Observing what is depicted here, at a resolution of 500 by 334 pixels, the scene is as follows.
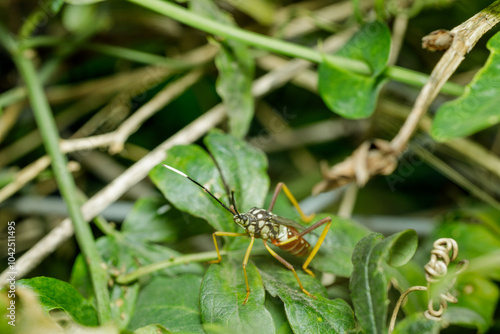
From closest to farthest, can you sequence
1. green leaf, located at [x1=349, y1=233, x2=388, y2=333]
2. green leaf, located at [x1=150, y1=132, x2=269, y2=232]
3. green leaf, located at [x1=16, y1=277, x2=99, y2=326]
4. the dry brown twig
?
green leaf, located at [x1=349, y1=233, x2=388, y2=333] < green leaf, located at [x1=16, y1=277, x2=99, y2=326] < the dry brown twig < green leaf, located at [x1=150, y1=132, x2=269, y2=232]

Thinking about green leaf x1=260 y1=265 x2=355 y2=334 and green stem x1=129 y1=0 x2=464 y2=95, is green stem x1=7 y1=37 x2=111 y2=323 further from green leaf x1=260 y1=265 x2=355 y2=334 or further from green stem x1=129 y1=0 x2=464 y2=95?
green stem x1=129 y1=0 x2=464 y2=95

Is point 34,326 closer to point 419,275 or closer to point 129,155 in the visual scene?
point 419,275

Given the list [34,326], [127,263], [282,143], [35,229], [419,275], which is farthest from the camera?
[282,143]

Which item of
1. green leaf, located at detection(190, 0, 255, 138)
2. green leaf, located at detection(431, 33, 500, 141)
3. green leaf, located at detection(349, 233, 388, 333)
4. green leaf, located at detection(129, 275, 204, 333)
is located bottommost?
green leaf, located at detection(349, 233, 388, 333)

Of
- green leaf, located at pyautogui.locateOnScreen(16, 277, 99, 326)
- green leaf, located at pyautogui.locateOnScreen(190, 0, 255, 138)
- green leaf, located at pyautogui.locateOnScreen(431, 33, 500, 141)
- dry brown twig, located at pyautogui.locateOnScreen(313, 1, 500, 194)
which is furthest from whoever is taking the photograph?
green leaf, located at pyautogui.locateOnScreen(190, 0, 255, 138)

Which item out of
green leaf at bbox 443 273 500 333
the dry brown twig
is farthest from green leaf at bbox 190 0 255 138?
green leaf at bbox 443 273 500 333

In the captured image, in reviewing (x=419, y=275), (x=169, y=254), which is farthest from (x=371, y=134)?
(x=169, y=254)
